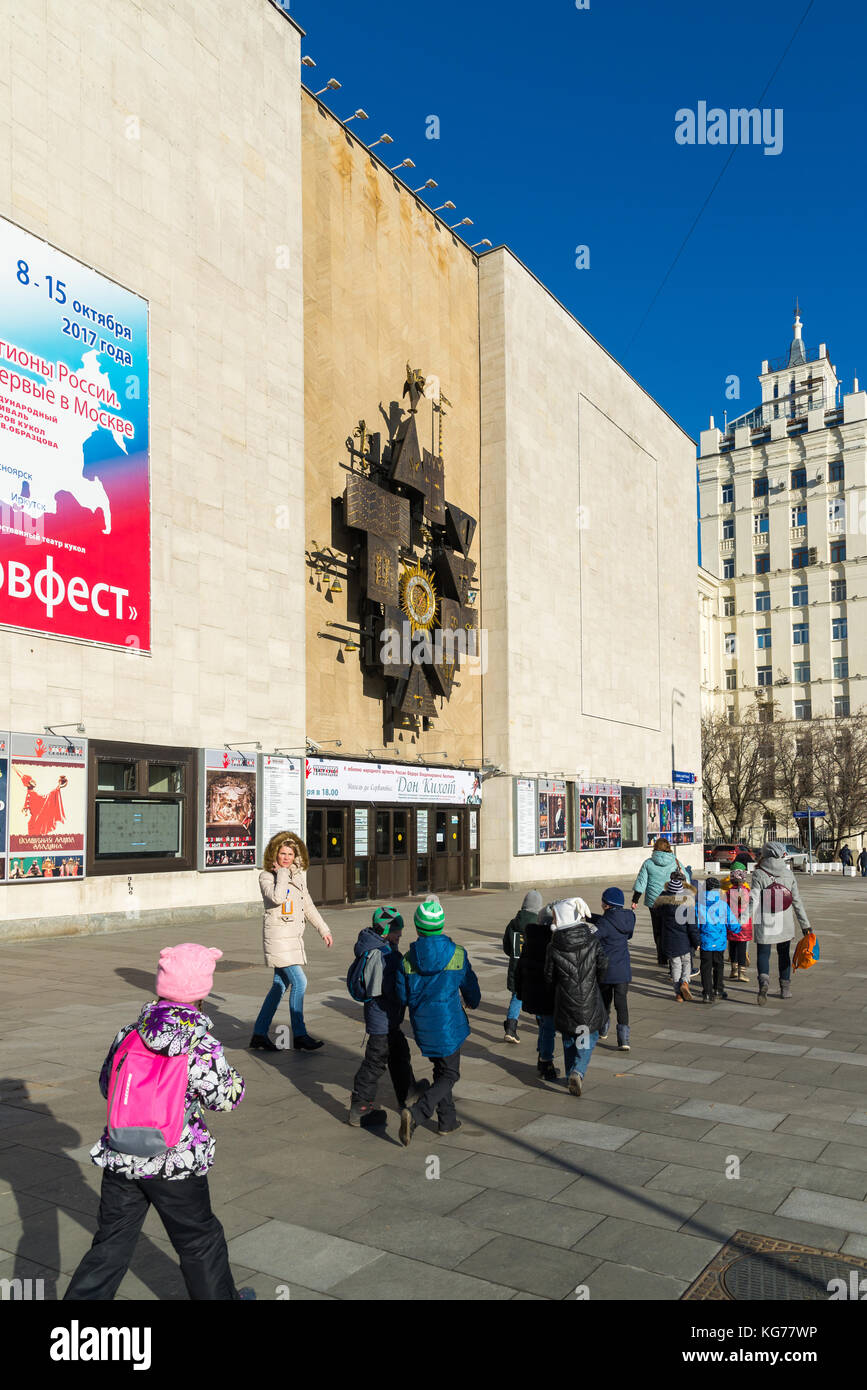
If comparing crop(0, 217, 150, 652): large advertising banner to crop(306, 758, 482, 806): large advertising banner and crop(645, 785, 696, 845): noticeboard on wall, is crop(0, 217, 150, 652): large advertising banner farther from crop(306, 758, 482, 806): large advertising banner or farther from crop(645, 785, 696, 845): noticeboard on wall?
crop(645, 785, 696, 845): noticeboard on wall

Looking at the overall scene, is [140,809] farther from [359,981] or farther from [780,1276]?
[780,1276]

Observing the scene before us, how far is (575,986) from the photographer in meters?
7.93

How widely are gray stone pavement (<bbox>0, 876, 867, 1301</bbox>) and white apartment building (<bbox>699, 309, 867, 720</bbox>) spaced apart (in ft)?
216

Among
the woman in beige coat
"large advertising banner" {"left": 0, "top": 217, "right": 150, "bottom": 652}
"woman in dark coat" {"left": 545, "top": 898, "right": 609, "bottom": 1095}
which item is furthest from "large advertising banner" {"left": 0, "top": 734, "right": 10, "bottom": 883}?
"woman in dark coat" {"left": 545, "top": 898, "right": 609, "bottom": 1095}

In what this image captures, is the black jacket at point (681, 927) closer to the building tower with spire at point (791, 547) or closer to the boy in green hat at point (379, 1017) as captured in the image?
the boy in green hat at point (379, 1017)

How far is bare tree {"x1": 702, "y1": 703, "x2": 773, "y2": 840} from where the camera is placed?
194 feet

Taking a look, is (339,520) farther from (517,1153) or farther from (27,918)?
(517,1153)

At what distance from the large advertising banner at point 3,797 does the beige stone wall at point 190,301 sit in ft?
1.30

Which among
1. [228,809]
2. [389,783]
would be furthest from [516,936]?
[389,783]

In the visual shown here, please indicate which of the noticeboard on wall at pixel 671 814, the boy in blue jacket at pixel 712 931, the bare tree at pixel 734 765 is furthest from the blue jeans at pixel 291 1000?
the bare tree at pixel 734 765

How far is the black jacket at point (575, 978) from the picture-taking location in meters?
7.89
